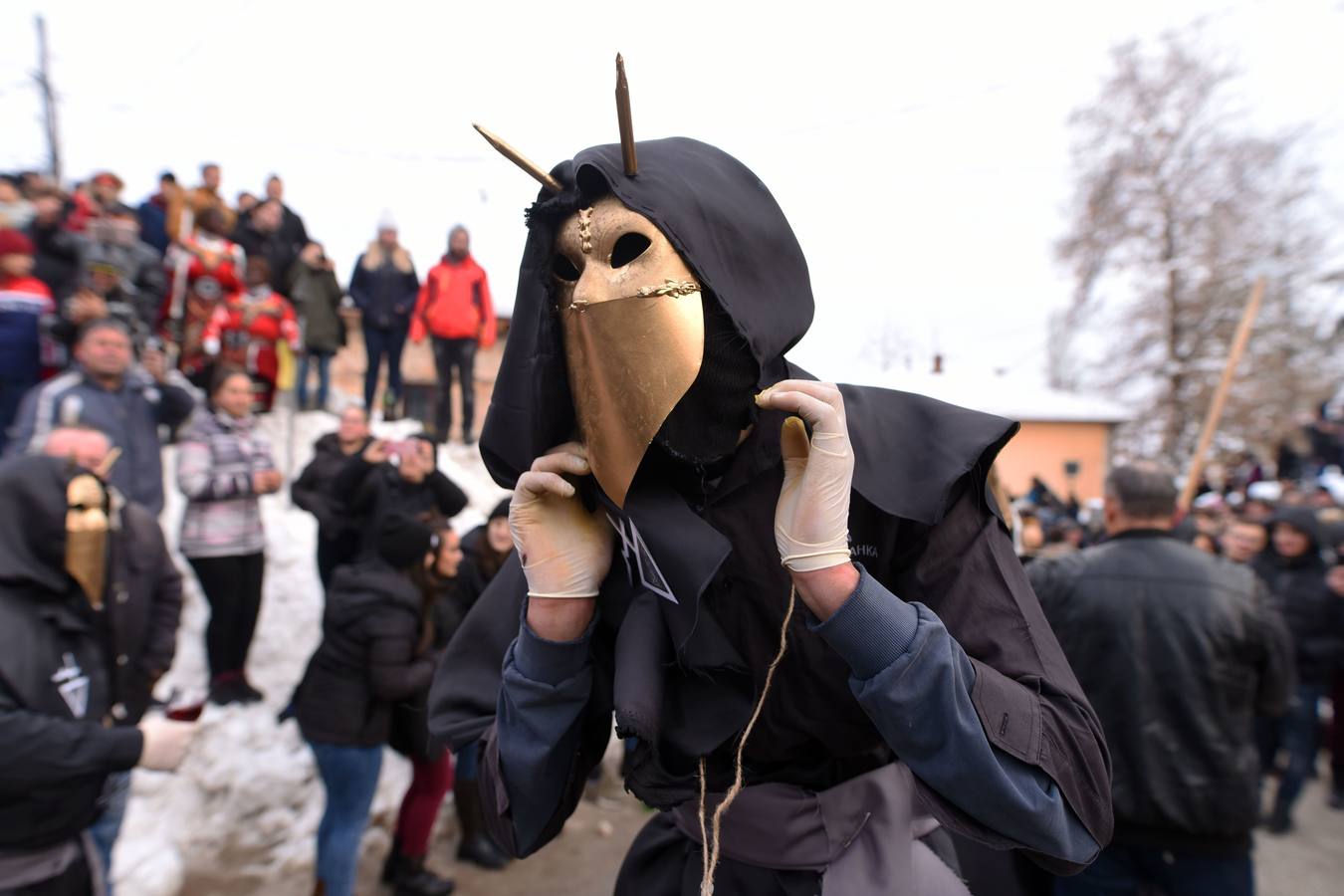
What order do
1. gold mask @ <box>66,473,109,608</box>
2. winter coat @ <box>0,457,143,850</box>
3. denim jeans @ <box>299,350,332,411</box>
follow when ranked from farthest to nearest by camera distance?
1. denim jeans @ <box>299,350,332,411</box>
2. gold mask @ <box>66,473,109,608</box>
3. winter coat @ <box>0,457,143,850</box>

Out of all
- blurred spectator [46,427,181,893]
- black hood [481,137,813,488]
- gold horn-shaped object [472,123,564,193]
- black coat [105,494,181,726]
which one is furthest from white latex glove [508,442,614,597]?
black coat [105,494,181,726]

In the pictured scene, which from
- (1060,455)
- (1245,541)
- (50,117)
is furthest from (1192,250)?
(50,117)

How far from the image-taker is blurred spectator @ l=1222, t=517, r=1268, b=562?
6.30 metres

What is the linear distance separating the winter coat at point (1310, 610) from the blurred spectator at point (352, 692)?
5.75 metres

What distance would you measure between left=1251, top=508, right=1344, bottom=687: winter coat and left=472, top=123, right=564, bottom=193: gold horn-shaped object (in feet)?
20.6

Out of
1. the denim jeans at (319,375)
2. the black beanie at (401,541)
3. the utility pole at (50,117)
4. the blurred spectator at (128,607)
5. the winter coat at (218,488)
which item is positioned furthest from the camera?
the utility pole at (50,117)

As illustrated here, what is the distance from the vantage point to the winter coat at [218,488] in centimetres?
514

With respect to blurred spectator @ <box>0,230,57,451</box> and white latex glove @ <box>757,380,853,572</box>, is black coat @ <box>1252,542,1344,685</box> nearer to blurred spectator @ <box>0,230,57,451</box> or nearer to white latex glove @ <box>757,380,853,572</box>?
white latex glove @ <box>757,380,853,572</box>

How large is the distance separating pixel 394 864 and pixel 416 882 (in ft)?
0.61

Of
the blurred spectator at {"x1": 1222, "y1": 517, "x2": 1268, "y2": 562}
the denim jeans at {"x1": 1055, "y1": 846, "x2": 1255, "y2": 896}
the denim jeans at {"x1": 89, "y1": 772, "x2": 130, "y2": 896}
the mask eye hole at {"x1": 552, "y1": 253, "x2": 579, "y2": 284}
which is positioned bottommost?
the denim jeans at {"x1": 1055, "y1": 846, "x2": 1255, "y2": 896}

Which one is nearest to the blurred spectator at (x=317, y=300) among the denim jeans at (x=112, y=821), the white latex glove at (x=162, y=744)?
the denim jeans at (x=112, y=821)

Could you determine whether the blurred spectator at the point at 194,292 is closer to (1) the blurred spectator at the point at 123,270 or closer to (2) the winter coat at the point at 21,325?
(1) the blurred spectator at the point at 123,270

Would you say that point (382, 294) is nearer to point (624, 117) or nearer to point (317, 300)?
point (317, 300)

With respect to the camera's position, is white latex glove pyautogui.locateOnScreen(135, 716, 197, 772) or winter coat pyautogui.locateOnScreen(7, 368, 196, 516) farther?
winter coat pyautogui.locateOnScreen(7, 368, 196, 516)
